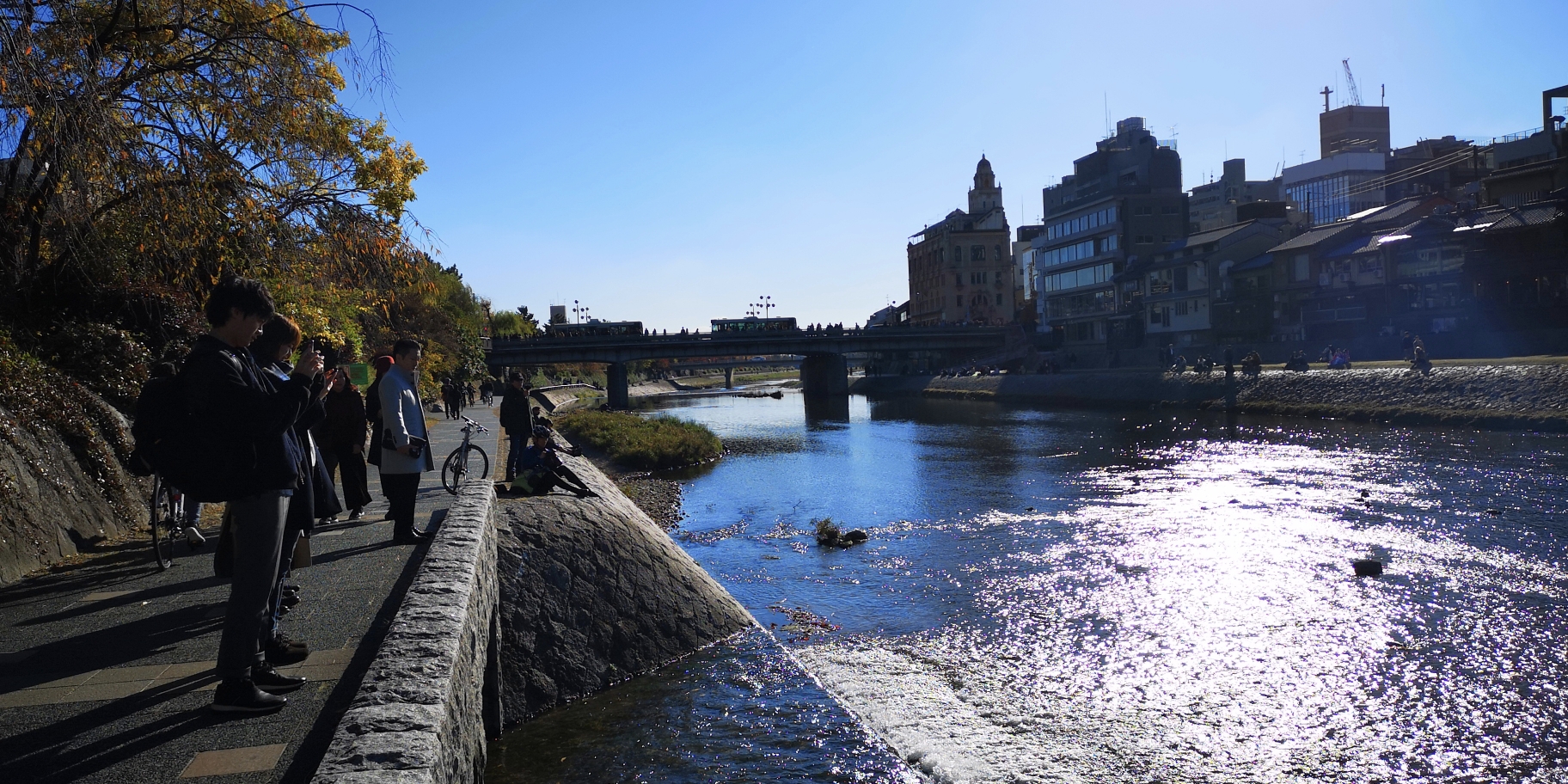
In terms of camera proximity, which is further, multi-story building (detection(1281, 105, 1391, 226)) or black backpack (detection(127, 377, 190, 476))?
multi-story building (detection(1281, 105, 1391, 226))

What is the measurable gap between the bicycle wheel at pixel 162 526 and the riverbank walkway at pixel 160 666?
0.53 ft

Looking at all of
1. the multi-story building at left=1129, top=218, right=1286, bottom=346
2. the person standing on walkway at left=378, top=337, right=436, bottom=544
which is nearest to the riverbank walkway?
the person standing on walkway at left=378, top=337, right=436, bottom=544

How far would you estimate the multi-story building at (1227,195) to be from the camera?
95.0 meters

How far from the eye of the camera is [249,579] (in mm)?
4957

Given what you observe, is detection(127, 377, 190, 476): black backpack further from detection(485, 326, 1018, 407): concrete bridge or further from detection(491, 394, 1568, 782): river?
detection(485, 326, 1018, 407): concrete bridge

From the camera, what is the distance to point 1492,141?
194 feet

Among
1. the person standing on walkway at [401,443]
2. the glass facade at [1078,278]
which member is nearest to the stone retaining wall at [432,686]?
the person standing on walkway at [401,443]

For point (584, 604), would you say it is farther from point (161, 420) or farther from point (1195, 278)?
point (1195, 278)

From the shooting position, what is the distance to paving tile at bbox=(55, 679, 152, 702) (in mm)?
5375

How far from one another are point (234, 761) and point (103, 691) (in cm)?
163

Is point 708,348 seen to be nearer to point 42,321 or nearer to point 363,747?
point 42,321

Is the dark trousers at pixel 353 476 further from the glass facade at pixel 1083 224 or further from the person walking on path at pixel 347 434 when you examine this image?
the glass facade at pixel 1083 224

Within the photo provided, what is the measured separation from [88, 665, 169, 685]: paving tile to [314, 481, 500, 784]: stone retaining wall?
1.45 metres

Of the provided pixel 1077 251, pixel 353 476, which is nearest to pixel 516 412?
pixel 353 476
